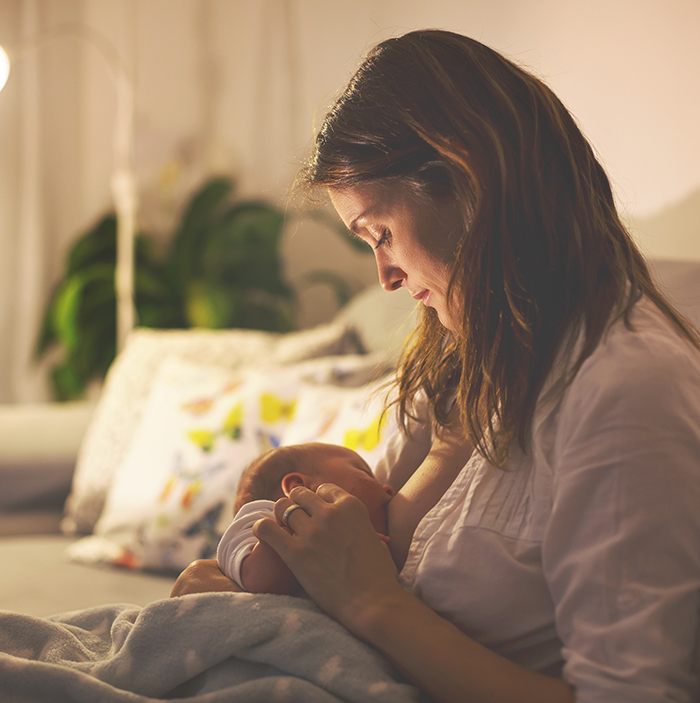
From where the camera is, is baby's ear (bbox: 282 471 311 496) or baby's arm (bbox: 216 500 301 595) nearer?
baby's arm (bbox: 216 500 301 595)

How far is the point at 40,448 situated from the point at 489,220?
5.89ft

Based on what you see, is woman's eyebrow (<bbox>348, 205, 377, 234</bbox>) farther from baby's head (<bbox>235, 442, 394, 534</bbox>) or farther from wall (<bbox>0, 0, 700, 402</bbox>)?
wall (<bbox>0, 0, 700, 402</bbox>)

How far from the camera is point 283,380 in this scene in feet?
6.68

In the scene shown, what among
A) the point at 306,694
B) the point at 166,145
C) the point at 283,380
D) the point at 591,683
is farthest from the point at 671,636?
the point at 166,145

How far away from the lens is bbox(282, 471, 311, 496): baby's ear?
1208 millimetres

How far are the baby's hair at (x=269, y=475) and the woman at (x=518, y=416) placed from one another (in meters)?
0.20

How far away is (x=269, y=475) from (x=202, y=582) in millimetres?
166

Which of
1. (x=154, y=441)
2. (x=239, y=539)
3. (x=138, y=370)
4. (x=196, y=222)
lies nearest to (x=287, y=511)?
(x=239, y=539)

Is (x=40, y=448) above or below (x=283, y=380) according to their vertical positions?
below

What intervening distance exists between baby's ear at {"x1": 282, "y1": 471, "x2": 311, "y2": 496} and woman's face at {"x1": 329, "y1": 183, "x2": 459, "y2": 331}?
0.90ft

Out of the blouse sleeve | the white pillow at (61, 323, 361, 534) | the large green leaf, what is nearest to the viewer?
the blouse sleeve

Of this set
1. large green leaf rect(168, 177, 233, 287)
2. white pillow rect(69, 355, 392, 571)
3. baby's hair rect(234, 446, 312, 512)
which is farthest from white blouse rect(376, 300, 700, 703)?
large green leaf rect(168, 177, 233, 287)

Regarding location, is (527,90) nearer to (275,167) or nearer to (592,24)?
(592,24)

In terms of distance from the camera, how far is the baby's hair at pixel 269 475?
1.25 m
